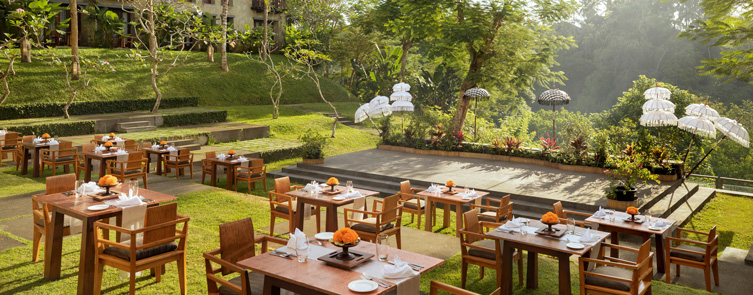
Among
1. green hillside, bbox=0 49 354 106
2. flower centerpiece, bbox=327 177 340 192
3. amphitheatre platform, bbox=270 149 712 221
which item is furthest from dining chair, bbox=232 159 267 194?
green hillside, bbox=0 49 354 106

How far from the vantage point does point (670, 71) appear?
1914 inches

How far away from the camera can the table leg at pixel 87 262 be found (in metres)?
6.00

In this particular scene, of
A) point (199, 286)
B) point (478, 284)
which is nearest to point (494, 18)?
point (478, 284)

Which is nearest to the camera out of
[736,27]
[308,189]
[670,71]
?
[308,189]

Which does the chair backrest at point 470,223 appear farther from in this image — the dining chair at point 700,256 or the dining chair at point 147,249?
the dining chair at point 147,249

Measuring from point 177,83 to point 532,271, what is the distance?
78.0 feet

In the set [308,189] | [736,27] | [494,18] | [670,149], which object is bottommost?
[308,189]

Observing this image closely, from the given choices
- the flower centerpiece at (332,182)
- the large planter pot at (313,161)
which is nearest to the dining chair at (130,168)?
the large planter pot at (313,161)

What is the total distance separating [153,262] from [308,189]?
11.1ft

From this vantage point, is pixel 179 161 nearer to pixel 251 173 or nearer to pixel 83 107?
pixel 251 173

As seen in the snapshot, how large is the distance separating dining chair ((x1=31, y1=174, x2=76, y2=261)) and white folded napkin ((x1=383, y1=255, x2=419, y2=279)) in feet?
14.9

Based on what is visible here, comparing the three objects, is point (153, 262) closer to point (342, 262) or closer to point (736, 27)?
point (342, 262)

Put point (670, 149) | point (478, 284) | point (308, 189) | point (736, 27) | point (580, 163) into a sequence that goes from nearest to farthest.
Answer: point (478, 284) → point (308, 189) → point (736, 27) → point (670, 149) → point (580, 163)

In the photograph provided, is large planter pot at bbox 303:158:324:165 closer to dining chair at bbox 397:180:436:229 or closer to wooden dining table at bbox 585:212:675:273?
dining chair at bbox 397:180:436:229
